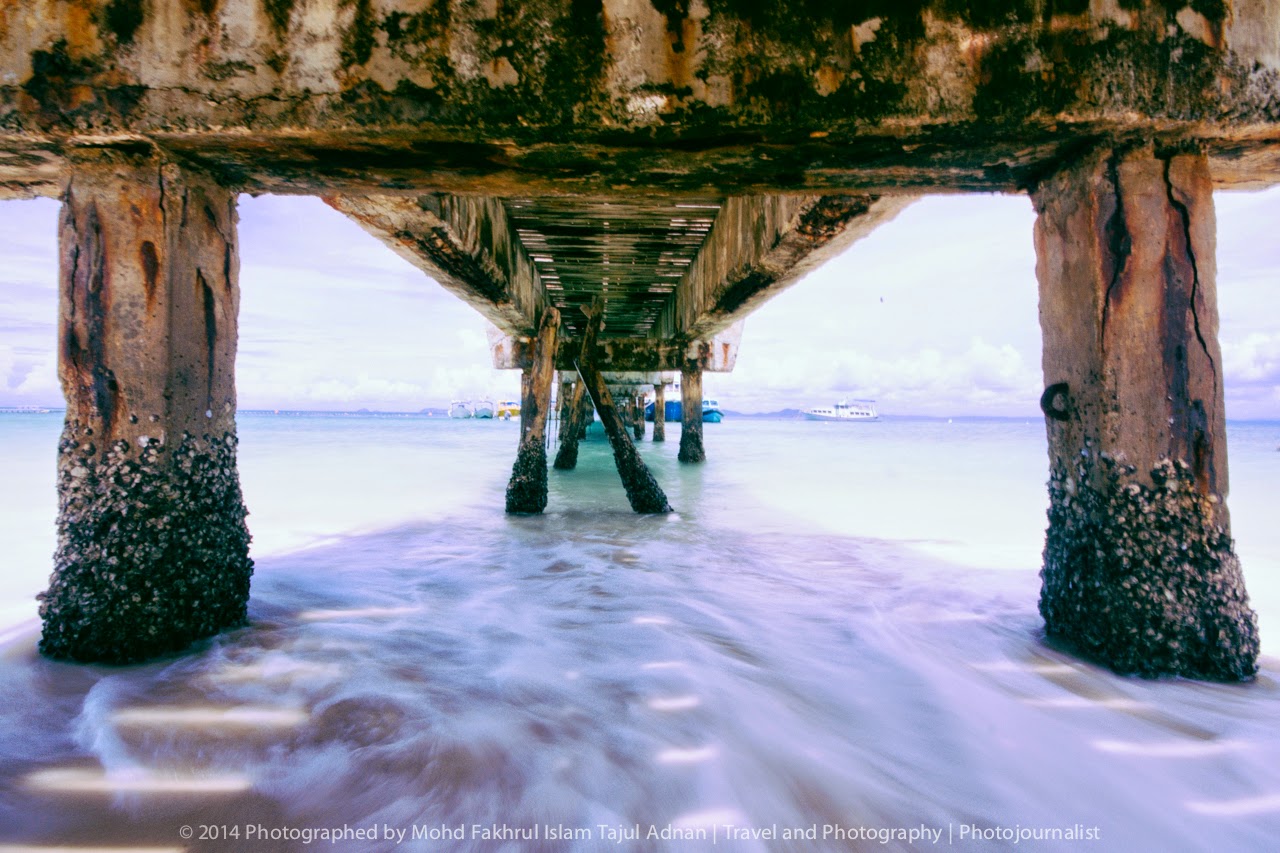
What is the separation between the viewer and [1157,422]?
5.88 feet

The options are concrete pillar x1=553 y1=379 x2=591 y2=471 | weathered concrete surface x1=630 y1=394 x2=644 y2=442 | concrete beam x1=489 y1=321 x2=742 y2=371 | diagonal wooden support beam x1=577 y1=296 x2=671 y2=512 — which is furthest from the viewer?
weathered concrete surface x1=630 y1=394 x2=644 y2=442

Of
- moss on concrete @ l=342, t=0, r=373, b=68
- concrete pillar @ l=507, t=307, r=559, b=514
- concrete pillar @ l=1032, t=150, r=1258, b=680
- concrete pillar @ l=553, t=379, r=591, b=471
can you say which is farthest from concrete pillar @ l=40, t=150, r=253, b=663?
concrete pillar @ l=553, t=379, r=591, b=471

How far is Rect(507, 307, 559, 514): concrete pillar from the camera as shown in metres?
5.63

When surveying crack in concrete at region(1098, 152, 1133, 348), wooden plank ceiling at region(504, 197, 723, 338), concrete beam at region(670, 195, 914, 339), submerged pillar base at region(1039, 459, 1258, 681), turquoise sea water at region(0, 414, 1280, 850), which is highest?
wooden plank ceiling at region(504, 197, 723, 338)

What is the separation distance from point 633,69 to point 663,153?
0.25 metres

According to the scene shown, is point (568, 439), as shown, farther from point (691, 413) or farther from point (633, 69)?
point (633, 69)

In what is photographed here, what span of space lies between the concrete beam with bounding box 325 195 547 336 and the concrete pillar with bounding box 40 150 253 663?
1.04 m

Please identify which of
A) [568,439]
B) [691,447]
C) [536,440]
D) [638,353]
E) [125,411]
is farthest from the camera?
[691,447]

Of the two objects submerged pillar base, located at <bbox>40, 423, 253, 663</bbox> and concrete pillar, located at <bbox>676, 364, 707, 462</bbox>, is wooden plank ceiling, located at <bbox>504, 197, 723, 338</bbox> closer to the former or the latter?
concrete pillar, located at <bbox>676, 364, 707, 462</bbox>

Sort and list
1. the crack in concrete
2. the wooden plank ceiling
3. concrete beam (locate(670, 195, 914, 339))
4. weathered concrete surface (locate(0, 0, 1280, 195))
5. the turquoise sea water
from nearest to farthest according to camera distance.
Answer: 1. the turquoise sea water
2. weathered concrete surface (locate(0, 0, 1280, 195))
3. the crack in concrete
4. concrete beam (locate(670, 195, 914, 339))
5. the wooden plank ceiling

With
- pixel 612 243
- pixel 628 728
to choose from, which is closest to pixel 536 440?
pixel 612 243

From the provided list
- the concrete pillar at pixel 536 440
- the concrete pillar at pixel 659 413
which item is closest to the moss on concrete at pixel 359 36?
the concrete pillar at pixel 536 440

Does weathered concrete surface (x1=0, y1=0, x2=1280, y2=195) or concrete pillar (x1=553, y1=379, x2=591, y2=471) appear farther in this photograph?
concrete pillar (x1=553, y1=379, x2=591, y2=471)

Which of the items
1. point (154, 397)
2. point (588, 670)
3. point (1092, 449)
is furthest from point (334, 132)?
point (1092, 449)
